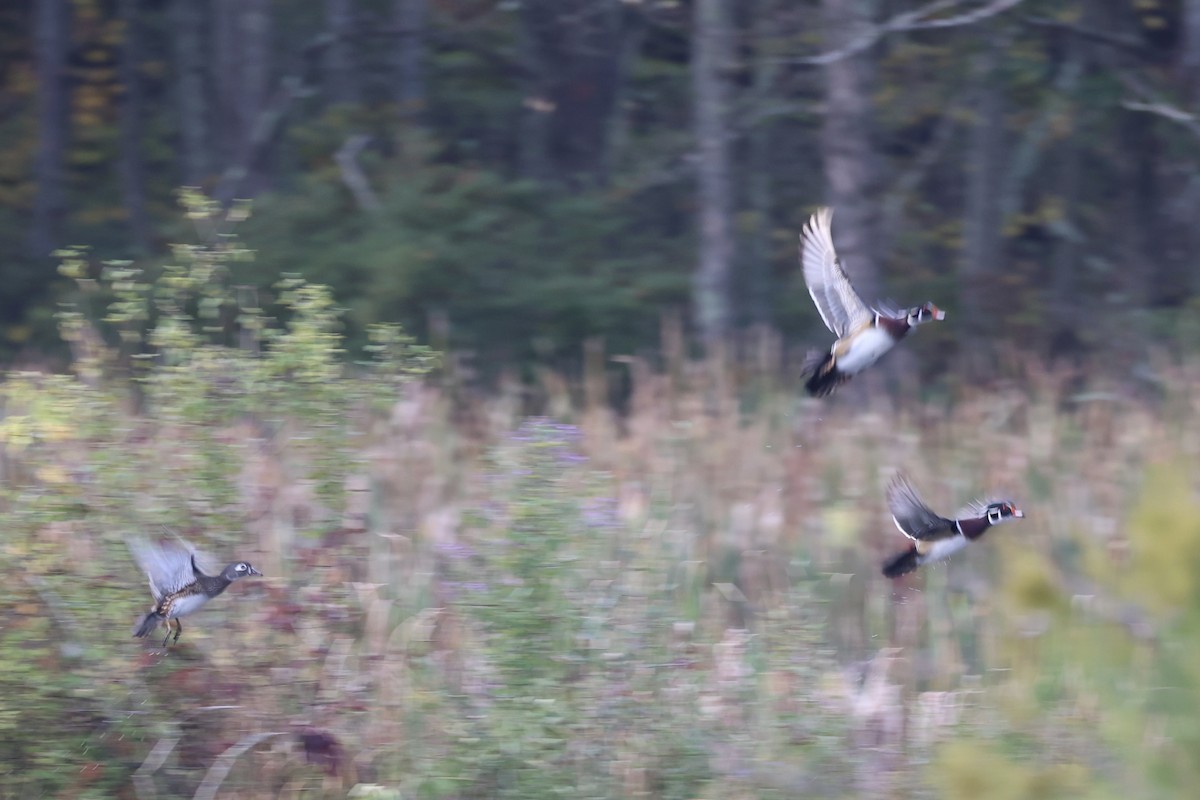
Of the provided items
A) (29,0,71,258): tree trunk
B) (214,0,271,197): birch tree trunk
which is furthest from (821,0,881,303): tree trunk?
(29,0,71,258): tree trunk

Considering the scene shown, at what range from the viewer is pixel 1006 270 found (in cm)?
1623

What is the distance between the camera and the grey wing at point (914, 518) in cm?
516

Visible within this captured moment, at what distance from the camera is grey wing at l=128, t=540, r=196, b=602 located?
4863 millimetres

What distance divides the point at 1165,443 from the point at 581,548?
3.43 metres

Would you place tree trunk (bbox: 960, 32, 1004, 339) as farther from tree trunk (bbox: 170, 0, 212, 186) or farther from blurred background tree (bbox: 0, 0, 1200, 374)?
tree trunk (bbox: 170, 0, 212, 186)

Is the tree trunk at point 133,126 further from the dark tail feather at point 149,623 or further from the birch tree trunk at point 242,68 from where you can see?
the dark tail feather at point 149,623

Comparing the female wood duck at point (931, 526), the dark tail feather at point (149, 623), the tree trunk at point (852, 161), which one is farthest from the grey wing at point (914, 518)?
the tree trunk at point (852, 161)

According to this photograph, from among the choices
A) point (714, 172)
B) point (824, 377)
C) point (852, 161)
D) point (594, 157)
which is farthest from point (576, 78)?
point (824, 377)

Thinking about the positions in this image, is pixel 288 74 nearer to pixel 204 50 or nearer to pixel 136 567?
pixel 204 50

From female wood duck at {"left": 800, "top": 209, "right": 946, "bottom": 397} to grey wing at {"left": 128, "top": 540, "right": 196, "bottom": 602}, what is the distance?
2.06 m

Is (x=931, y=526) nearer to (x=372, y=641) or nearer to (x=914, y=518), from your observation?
(x=914, y=518)

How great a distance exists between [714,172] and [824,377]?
647 centimetres

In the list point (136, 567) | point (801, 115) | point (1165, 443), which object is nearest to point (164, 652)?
point (136, 567)

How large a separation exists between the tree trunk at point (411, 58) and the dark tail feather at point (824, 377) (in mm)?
10845
